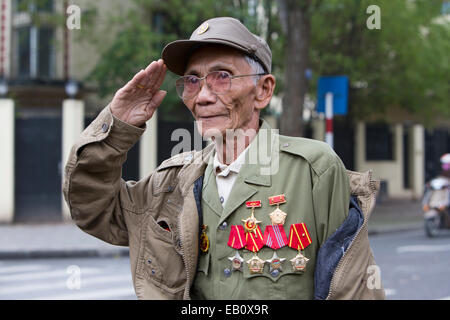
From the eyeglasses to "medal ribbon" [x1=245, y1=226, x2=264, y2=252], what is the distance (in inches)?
19.6

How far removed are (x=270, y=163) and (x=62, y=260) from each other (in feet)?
25.6

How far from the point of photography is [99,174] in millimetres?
1922

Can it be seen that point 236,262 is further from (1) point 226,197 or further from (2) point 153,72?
(2) point 153,72

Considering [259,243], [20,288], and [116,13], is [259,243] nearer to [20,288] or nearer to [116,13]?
[20,288]

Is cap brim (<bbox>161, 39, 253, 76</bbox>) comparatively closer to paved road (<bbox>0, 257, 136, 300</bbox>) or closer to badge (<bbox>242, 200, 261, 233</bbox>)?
badge (<bbox>242, 200, 261, 233</bbox>)

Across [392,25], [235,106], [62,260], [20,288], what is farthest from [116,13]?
[235,106]

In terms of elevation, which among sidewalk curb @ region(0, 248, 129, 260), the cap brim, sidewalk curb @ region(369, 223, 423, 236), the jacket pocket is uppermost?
the cap brim

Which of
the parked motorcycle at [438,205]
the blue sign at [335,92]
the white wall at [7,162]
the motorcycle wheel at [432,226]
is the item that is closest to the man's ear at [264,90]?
the blue sign at [335,92]

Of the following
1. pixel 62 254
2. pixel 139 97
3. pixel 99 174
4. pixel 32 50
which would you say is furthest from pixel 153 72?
pixel 32 50

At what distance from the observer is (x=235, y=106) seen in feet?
6.55

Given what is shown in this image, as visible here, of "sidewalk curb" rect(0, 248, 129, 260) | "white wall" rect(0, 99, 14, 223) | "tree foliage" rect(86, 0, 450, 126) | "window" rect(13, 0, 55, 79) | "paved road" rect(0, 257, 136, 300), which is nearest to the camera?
"paved road" rect(0, 257, 136, 300)

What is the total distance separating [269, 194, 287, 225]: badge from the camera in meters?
1.81

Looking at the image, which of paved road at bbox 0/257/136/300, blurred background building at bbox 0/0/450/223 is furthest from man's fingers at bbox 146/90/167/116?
blurred background building at bbox 0/0/450/223

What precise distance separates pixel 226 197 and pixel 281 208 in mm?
231
